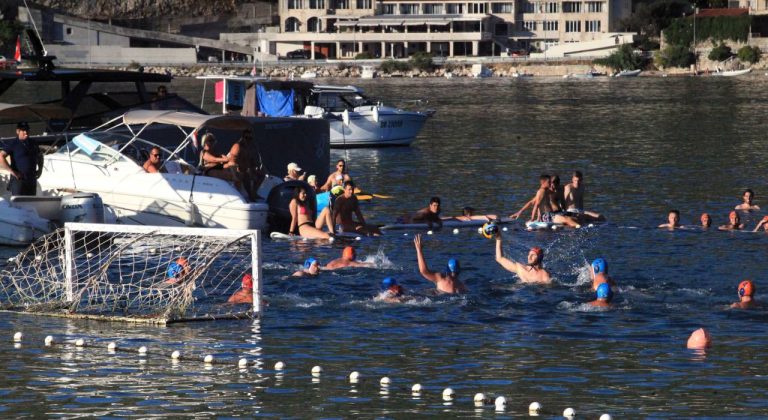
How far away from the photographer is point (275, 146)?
35062mm

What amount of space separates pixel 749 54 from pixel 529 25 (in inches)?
1034

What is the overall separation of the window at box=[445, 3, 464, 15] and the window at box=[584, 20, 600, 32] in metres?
13.5

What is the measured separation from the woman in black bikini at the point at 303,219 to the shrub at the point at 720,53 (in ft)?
373

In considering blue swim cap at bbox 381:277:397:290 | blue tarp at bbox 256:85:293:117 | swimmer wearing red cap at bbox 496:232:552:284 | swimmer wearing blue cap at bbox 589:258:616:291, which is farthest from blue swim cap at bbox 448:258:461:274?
blue tarp at bbox 256:85:293:117

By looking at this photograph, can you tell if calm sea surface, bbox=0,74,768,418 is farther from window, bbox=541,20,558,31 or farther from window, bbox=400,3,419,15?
window, bbox=400,3,419,15

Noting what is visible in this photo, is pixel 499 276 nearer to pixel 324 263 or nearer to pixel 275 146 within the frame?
pixel 324 263

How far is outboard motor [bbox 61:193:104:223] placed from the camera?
26.8 metres

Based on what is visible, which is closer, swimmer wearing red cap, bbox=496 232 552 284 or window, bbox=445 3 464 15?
swimmer wearing red cap, bbox=496 232 552 284

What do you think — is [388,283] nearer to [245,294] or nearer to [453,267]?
[453,267]

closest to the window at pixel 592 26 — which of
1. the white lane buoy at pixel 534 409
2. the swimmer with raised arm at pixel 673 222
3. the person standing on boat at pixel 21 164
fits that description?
the swimmer with raised arm at pixel 673 222

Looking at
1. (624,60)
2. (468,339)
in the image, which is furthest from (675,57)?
(468,339)

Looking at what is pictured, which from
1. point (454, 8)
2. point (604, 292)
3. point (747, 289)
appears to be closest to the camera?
point (747, 289)

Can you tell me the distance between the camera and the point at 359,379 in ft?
54.6

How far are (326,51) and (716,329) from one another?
134105mm
